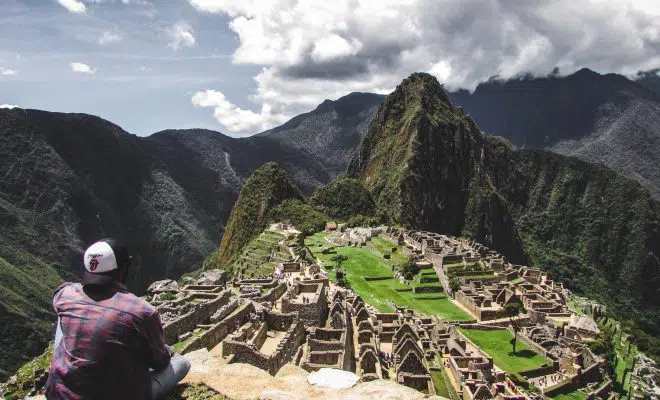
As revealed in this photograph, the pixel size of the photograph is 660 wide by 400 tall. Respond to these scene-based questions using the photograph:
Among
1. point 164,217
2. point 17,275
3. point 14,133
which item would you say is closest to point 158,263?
point 164,217

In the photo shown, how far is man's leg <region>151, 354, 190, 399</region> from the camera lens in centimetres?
633

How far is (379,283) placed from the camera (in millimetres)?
56281

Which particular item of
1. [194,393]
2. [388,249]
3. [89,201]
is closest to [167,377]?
[194,393]

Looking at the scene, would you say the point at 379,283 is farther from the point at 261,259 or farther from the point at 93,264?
the point at 93,264

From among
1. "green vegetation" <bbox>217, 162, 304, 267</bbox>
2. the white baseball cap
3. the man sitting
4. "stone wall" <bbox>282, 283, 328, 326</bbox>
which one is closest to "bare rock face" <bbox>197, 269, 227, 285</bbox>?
"stone wall" <bbox>282, 283, 328, 326</bbox>

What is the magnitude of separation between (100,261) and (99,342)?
0.83 m

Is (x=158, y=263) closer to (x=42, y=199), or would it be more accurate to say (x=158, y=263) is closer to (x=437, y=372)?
(x=42, y=199)

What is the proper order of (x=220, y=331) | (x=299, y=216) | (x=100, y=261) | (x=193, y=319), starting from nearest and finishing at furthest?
1. (x=100, y=261)
2. (x=220, y=331)
3. (x=193, y=319)
4. (x=299, y=216)

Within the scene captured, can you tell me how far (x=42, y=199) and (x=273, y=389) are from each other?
141 m

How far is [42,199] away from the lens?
129875 millimetres

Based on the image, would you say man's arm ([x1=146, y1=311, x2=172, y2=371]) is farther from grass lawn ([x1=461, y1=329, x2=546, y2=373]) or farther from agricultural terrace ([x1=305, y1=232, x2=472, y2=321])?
agricultural terrace ([x1=305, y1=232, x2=472, y2=321])

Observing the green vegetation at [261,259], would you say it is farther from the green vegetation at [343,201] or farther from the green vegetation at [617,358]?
the green vegetation at [343,201]

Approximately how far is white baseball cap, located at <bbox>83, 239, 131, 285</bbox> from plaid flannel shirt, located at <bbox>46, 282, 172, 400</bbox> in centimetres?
10

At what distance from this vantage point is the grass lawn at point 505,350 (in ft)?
124
